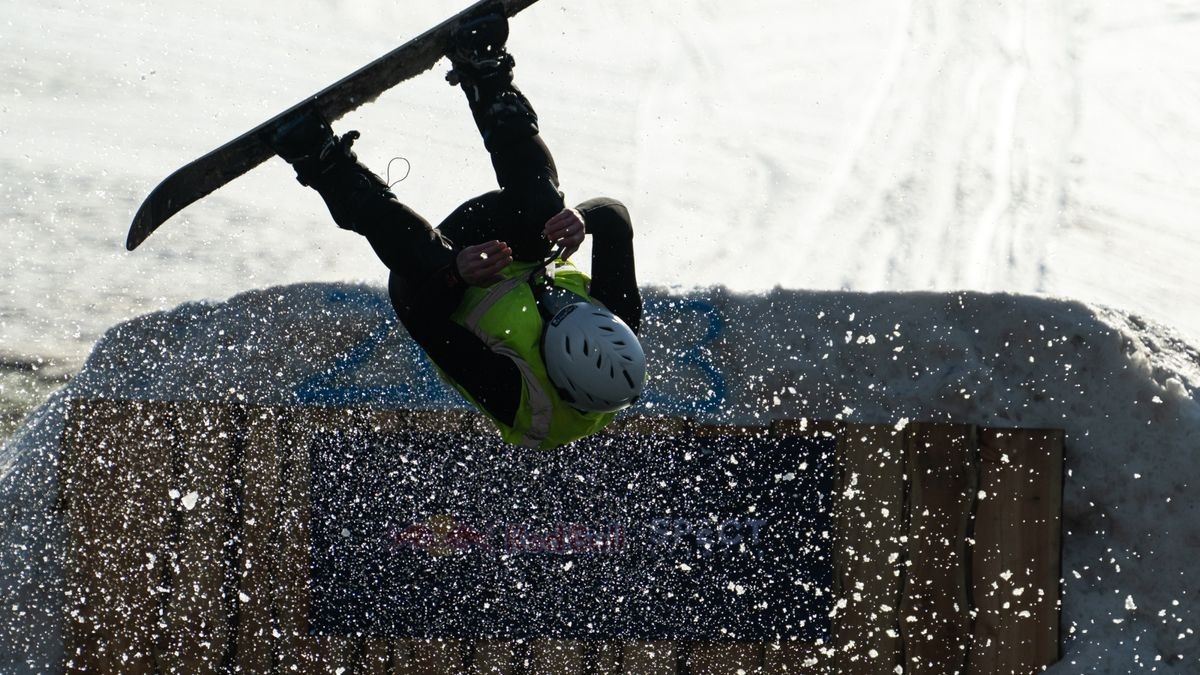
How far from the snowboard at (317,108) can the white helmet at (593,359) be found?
0.97 metres

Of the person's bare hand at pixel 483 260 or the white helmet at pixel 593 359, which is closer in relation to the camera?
the person's bare hand at pixel 483 260

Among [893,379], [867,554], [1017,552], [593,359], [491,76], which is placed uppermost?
[491,76]

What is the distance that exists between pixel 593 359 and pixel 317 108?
1191 millimetres

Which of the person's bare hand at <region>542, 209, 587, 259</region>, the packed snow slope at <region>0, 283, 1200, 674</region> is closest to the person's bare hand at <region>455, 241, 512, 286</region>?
the person's bare hand at <region>542, 209, 587, 259</region>

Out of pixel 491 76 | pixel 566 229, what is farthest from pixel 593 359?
pixel 491 76

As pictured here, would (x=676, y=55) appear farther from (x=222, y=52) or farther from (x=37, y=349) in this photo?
(x=37, y=349)

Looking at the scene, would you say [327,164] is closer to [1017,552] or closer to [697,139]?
[1017,552]

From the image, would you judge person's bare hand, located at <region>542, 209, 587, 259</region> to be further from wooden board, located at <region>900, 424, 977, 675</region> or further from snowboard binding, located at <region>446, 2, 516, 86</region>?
wooden board, located at <region>900, 424, 977, 675</region>

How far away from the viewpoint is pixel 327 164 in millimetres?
3896

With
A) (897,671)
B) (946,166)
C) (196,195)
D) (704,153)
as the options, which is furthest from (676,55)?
(196,195)

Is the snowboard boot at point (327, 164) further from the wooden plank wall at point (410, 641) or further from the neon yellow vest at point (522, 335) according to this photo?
the wooden plank wall at point (410, 641)

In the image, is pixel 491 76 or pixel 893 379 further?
pixel 893 379

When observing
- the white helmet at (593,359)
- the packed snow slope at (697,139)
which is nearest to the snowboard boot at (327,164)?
the white helmet at (593,359)

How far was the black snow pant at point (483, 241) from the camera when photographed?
12.6 feet
